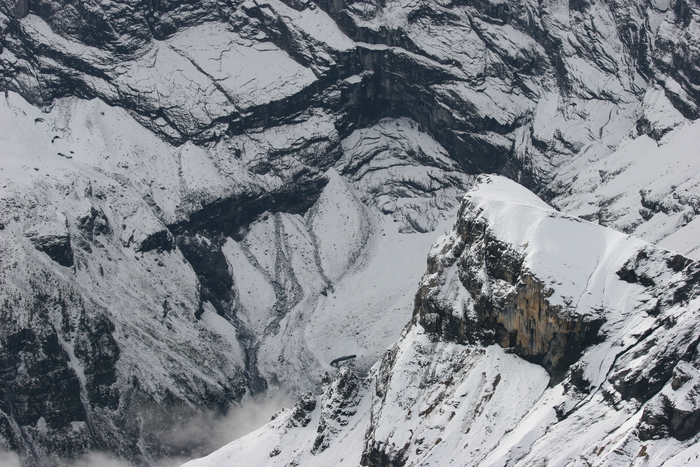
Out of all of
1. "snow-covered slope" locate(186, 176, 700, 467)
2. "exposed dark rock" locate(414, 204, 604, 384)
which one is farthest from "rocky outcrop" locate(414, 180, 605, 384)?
"snow-covered slope" locate(186, 176, 700, 467)

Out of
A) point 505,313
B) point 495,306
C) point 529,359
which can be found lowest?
point 529,359

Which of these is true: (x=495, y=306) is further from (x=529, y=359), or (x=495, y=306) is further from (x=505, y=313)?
(x=529, y=359)

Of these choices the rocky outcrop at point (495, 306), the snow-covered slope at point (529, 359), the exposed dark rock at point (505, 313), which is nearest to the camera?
the snow-covered slope at point (529, 359)

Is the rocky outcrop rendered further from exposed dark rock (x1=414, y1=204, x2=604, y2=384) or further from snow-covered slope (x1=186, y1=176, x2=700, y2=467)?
snow-covered slope (x1=186, y1=176, x2=700, y2=467)

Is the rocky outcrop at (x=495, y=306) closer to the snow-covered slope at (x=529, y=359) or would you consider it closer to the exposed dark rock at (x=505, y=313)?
the exposed dark rock at (x=505, y=313)

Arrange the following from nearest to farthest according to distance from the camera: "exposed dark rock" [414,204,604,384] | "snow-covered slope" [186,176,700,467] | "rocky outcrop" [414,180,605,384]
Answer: "snow-covered slope" [186,176,700,467]
"exposed dark rock" [414,204,604,384]
"rocky outcrop" [414,180,605,384]

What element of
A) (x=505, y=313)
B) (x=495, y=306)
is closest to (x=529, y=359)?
(x=505, y=313)

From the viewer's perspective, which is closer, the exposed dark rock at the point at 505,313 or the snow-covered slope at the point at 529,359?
the snow-covered slope at the point at 529,359

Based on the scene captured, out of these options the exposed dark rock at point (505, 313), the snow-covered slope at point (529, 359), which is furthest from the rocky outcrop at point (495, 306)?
the snow-covered slope at point (529, 359)

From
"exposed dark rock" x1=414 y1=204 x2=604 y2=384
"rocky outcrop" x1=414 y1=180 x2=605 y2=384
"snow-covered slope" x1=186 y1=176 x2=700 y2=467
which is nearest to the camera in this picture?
"snow-covered slope" x1=186 y1=176 x2=700 y2=467
